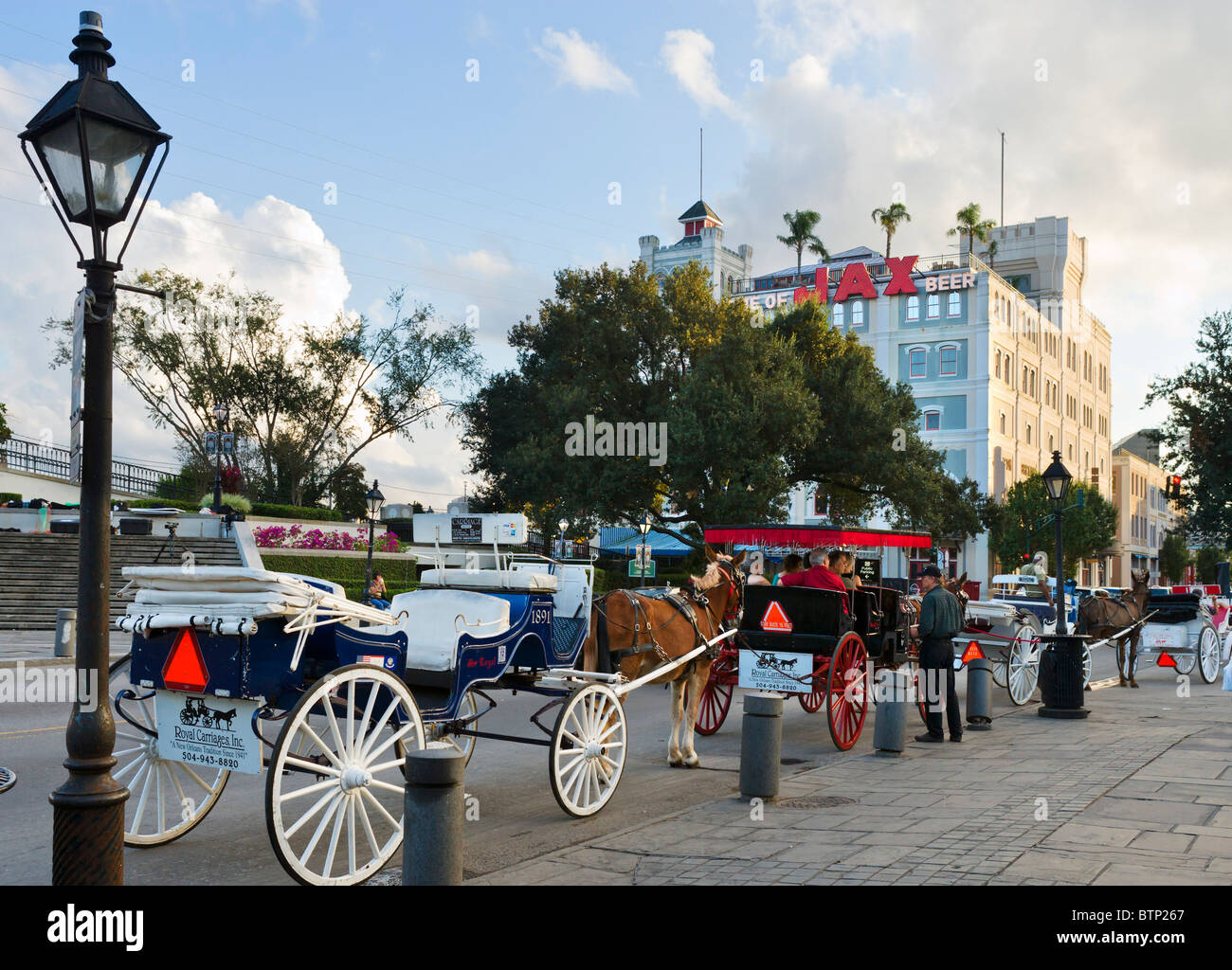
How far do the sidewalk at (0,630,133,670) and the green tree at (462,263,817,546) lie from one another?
1498 cm

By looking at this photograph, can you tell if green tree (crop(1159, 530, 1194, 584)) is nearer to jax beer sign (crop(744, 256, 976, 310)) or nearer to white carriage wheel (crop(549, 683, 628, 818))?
jax beer sign (crop(744, 256, 976, 310))

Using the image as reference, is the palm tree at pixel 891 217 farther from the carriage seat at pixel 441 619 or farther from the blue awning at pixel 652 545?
the carriage seat at pixel 441 619

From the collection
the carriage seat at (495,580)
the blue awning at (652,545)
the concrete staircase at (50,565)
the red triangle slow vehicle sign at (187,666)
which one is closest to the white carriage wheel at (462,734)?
the carriage seat at (495,580)

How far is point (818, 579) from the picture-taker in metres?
11.7

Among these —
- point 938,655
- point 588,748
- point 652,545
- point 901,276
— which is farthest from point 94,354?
point 901,276

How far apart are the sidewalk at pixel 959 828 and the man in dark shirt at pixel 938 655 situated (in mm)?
682

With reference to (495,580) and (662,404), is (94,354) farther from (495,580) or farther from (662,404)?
(662,404)

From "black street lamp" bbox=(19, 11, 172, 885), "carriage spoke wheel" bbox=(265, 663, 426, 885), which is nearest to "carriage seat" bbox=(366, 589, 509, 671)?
"carriage spoke wheel" bbox=(265, 663, 426, 885)

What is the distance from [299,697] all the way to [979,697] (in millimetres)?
9323

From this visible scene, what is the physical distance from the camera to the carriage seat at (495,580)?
8469 mm

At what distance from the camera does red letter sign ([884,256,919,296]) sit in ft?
207

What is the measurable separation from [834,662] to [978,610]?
592cm
